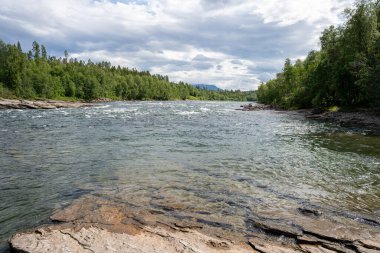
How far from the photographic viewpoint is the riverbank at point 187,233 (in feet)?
21.7

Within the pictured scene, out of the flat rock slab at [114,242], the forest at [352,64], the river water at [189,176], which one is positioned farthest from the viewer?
the forest at [352,64]

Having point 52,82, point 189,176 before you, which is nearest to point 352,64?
point 189,176

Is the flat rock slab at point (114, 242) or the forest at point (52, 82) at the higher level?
the forest at point (52, 82)

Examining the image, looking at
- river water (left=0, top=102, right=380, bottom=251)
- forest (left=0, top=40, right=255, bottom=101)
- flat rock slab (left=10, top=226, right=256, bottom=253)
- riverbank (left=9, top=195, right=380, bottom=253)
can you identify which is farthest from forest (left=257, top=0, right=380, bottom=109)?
forest (left=0, top=40, right=255, bottom=101)

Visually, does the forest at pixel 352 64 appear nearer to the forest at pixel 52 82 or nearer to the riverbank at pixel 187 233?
the riverbank at pixel 187 233

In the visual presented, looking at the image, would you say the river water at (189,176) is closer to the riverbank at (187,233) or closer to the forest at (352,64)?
the riverbank at (187,233)

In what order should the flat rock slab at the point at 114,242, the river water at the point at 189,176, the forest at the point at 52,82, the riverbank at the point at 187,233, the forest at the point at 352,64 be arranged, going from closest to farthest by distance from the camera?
the flat rock slab at the point at 114,242 < the riverbank at the point at 187,233 < the river water at the point at 189,176 < the forest at the point at 352,64 < the forest at the point at 52,82

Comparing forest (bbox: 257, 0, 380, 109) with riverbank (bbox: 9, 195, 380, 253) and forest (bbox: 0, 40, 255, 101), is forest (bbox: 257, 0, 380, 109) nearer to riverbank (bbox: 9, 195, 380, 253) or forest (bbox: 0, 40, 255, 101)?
riverbank (bbox: 9, 195, 380, 253)

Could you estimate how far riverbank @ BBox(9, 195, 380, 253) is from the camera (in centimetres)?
662

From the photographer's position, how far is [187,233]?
24.8 feet

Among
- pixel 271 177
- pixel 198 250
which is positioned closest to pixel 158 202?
pixel 198 250

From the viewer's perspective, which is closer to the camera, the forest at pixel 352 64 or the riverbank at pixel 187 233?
the riverbank at pixel 187 233

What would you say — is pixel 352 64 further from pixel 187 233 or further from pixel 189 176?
pixel 187 233

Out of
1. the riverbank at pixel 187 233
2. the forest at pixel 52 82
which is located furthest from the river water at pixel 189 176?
the forest at pixel 52 82
